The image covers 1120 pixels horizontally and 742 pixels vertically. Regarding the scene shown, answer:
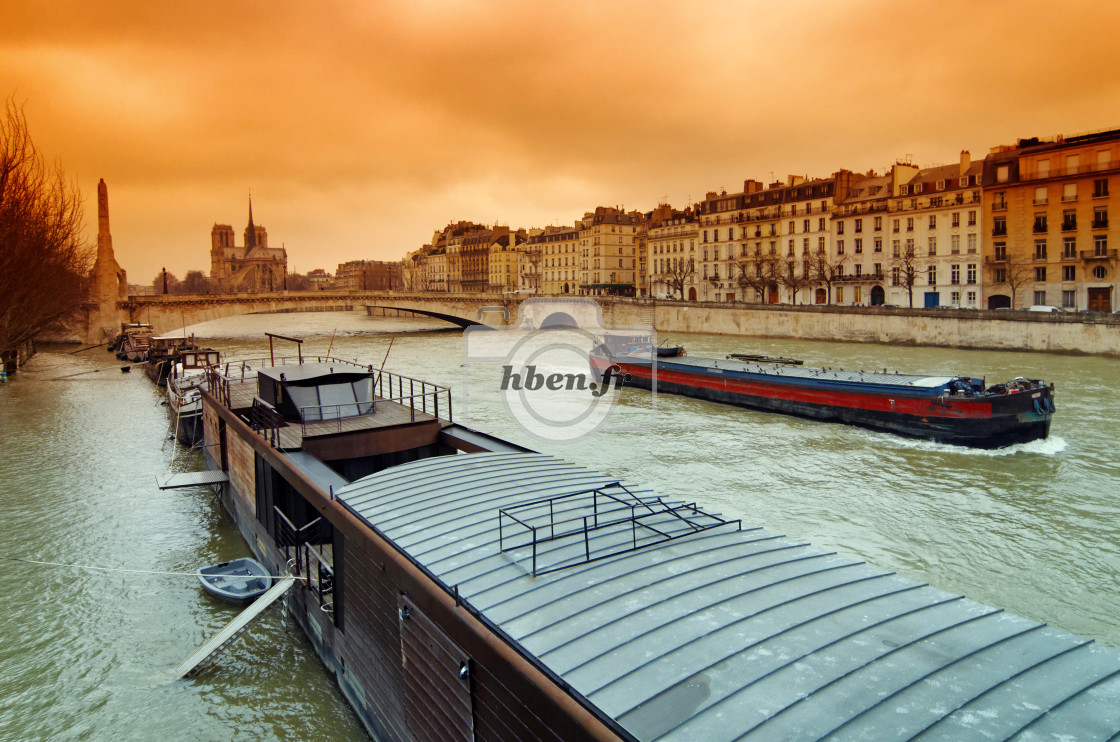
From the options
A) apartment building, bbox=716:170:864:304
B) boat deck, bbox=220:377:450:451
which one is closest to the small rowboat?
boat deck, bbox=220:377:450:451

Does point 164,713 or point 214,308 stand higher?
point 214,308

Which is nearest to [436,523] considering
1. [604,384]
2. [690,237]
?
[604,384]

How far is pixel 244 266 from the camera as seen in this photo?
169 metres

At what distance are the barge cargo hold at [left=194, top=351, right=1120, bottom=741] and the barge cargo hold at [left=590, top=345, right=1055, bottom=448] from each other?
15828 mm

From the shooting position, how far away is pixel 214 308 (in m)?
54.1

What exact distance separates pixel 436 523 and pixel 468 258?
12053 centimetres

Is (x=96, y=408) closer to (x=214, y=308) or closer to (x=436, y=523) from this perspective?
(x=436, y=523)

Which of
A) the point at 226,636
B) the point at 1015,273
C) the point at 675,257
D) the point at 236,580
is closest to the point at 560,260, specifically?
the point at 675,257

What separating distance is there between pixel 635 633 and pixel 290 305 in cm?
5758

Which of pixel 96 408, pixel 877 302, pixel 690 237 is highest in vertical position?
pixel 690 237

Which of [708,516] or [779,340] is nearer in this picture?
[708,516]

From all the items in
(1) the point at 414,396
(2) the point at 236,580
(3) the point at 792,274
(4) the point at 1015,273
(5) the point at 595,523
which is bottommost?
(2) the point at 236,580

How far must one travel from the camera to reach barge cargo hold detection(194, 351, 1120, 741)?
3.62 meters

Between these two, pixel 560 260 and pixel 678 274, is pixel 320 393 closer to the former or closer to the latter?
pixel 678 274
